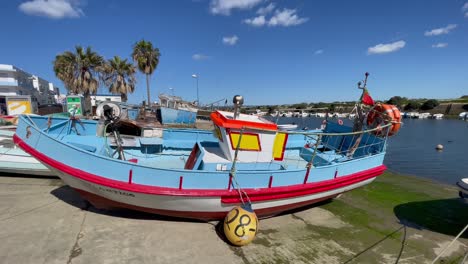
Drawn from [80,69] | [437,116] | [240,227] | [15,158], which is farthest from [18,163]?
[437,116]

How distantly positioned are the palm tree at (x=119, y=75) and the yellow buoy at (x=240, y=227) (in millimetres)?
32961

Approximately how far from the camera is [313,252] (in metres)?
4.85

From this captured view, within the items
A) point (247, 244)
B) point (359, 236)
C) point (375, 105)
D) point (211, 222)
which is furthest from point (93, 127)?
point (375, 105)

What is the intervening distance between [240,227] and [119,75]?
112ft

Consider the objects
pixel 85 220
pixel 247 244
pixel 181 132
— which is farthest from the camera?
pixel 181 132

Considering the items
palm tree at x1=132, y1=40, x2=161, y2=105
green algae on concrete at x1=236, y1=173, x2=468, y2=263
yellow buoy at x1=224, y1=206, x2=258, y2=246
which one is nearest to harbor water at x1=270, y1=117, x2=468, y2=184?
green algae on concrete at x1=236, y1=173, x2=468, y2=263

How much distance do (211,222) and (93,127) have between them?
612 cm

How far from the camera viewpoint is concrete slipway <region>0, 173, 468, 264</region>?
173 inches

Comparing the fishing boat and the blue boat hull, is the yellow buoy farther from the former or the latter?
the blue boat hull

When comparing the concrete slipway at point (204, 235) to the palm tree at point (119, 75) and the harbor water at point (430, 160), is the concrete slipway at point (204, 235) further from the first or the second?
the palm tree at point (119, 75)

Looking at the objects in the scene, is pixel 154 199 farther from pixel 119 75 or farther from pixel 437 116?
pixel 437 116

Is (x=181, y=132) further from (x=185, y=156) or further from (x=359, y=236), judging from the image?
(x=359, y=236)

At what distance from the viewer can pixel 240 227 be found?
15.4ft

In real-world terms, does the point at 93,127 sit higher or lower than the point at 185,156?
higher
